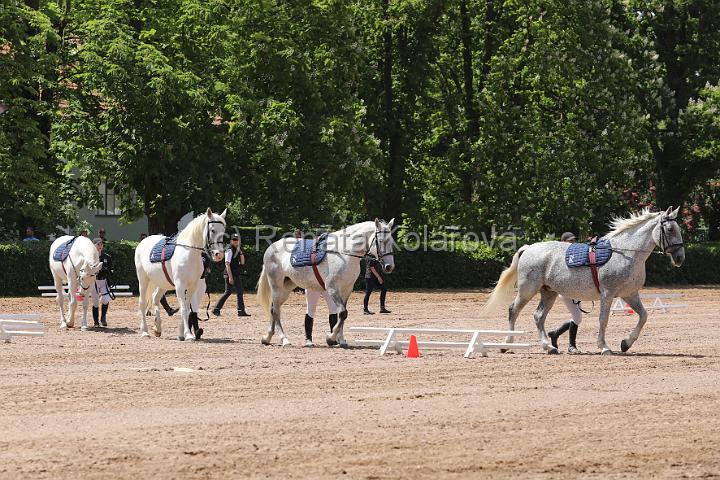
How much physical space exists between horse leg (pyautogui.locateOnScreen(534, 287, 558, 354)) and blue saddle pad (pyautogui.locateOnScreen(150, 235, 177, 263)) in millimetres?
6492

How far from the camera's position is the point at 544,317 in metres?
20.0

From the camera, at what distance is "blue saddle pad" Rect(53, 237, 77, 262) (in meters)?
24.4

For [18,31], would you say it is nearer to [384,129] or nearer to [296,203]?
[296,203]

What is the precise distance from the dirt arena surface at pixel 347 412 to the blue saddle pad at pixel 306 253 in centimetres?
143

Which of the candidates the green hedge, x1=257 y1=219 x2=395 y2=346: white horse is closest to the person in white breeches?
x1=257 y1=219 x2=395 y2=346: white horse

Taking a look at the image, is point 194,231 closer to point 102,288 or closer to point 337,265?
point 337,265

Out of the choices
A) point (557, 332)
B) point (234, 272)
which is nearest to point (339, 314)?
point (557, 332)

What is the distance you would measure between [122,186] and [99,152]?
1.42m

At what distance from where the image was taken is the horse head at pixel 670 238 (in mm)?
19250

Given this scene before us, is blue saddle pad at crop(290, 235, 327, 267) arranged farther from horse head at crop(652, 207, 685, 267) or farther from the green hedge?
the green hedge

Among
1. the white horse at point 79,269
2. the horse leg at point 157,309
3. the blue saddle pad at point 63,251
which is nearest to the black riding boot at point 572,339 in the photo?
the horse leg at point 157,309

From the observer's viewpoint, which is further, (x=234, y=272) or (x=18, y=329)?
(x=234, y=272)

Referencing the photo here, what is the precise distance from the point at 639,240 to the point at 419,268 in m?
22.4

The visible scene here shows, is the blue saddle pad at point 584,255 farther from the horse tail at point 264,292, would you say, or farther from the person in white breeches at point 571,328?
the horse tail at point 264,292
